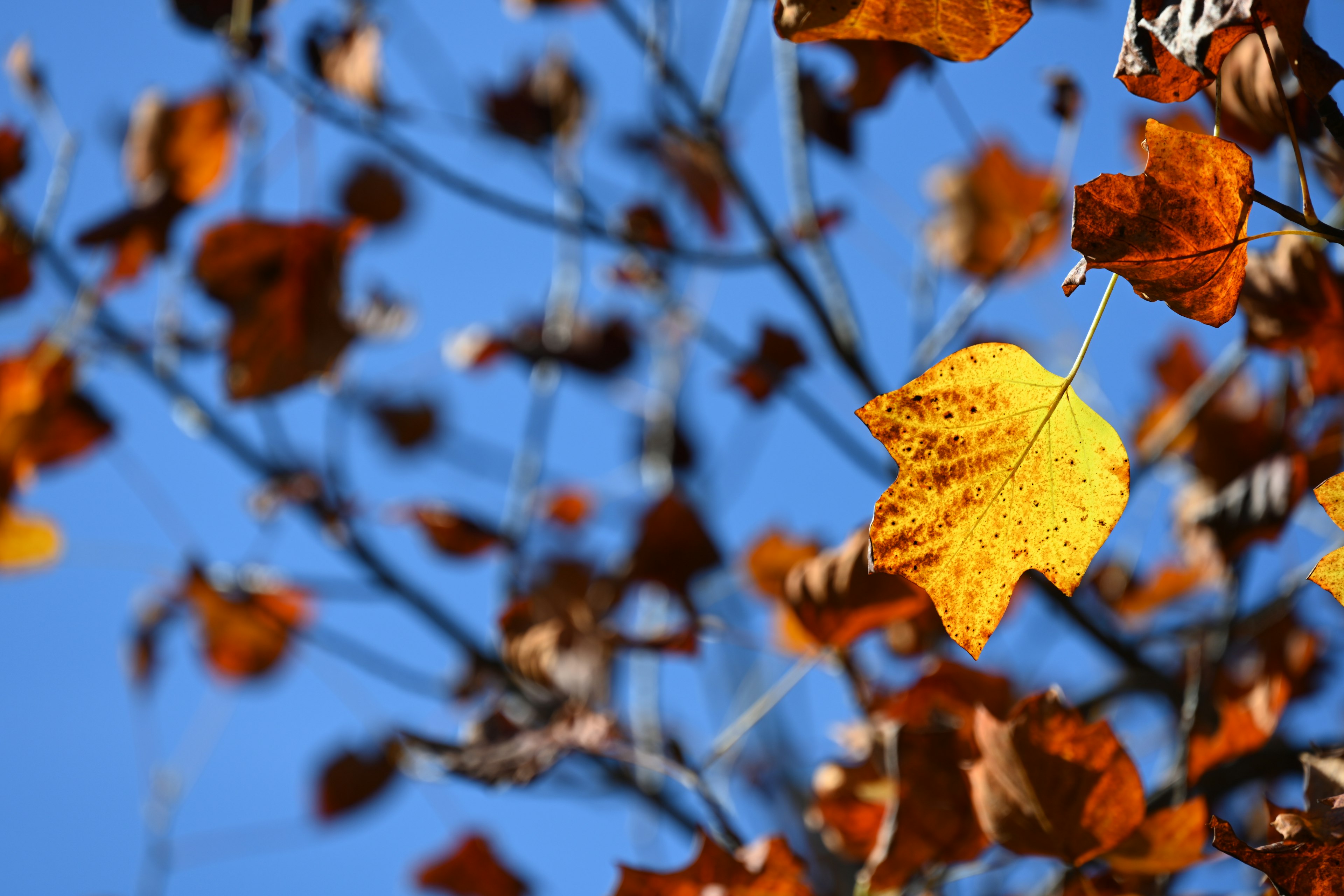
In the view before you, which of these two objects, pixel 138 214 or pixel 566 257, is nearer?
pixel 138 214

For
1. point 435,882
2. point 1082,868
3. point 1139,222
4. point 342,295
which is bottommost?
point 435,882

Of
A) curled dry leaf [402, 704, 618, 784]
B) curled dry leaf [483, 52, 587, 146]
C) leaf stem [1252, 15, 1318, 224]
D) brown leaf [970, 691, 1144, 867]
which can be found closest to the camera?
leaf stem [1252, 15, 1318, 224]

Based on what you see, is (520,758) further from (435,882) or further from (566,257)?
(566,257)

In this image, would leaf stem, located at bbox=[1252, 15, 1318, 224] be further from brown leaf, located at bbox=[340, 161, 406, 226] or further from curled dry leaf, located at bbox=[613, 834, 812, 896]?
brown leaf, located at bbox=[340, 161, 406, 226]

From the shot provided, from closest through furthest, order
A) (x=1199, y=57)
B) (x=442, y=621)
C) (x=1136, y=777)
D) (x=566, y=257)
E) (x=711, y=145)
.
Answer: (x=1199, y=57), (x=1136, y=777), (x=711, y=145), (x=442, y=621), (x=566, y=257)

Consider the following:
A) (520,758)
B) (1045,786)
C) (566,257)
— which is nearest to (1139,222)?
(1045,786)

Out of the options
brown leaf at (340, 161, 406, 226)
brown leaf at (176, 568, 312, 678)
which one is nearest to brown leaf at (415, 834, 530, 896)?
brown leaf at (176, 568, 312, 678)

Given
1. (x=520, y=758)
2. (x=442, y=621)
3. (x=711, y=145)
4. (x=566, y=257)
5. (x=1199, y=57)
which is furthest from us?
(x=566, y=257)
